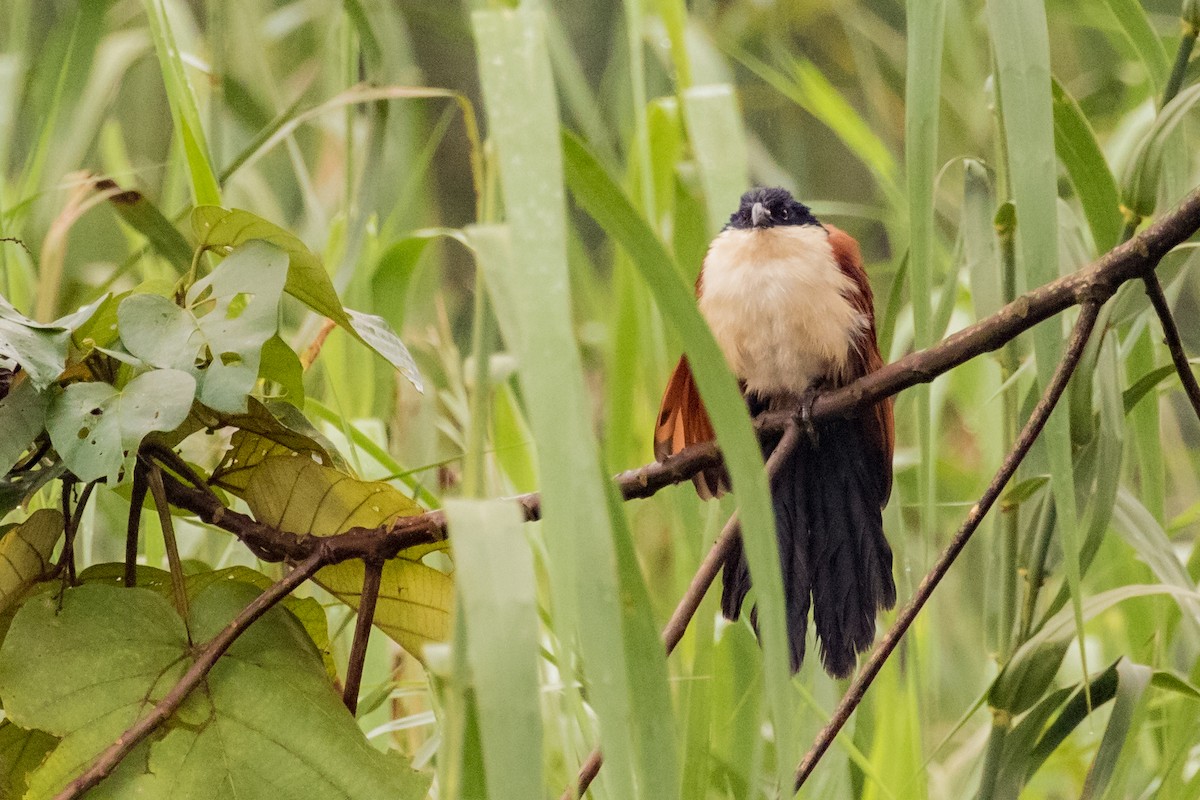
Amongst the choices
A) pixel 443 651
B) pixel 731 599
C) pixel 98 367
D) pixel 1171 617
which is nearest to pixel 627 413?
pixel 731 599

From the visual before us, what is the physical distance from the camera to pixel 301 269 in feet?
1.88

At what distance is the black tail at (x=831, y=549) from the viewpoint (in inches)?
30.4

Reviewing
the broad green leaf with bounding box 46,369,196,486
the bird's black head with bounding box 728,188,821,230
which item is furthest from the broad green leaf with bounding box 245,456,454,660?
the bird's black head with bounding box 728,188,821,230

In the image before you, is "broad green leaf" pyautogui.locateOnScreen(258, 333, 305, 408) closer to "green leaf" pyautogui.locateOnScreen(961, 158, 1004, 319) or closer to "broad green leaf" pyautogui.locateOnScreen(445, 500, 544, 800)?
"broad green leaf" pyautogui.locateOnScreen(445, 500, 544, 800)

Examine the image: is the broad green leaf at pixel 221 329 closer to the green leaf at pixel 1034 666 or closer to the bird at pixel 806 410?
the bird at pixel 806 410

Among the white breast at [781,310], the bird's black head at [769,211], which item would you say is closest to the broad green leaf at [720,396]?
the white breast at [781,310]

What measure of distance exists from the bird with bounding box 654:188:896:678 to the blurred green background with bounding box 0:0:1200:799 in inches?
1.5

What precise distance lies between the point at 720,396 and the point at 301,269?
249 mm

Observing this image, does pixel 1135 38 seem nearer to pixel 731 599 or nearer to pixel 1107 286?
pixel 1107 286

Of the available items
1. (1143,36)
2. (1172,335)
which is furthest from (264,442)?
(1143,36)

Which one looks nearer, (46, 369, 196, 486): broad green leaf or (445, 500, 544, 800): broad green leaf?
(445, 500, 544, 800): broad green leaf

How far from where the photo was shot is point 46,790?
0.52m

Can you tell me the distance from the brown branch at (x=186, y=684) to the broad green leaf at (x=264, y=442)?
0.23 ft

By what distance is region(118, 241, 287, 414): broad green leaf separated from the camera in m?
0.51
